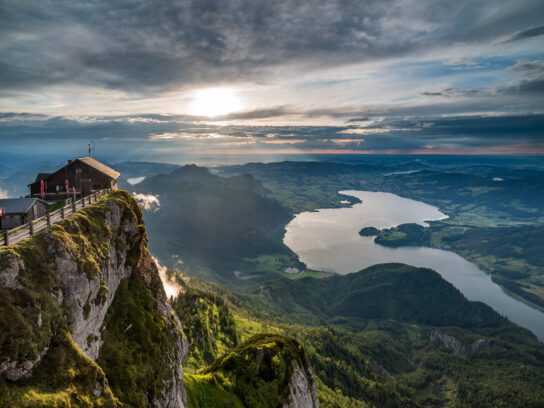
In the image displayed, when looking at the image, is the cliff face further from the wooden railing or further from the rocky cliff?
the wooden railing

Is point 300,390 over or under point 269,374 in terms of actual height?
under

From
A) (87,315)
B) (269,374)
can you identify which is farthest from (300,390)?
(87,315)

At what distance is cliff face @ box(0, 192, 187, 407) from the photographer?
71.8ft

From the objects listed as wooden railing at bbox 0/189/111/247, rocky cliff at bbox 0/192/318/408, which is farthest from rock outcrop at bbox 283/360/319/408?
wooden railing at bbox 0/189/111/247

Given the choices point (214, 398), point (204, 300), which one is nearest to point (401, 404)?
point (204, 300)

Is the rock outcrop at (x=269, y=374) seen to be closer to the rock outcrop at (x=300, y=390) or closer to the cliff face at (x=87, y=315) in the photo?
the rock outcrop at (x=300, y=390)

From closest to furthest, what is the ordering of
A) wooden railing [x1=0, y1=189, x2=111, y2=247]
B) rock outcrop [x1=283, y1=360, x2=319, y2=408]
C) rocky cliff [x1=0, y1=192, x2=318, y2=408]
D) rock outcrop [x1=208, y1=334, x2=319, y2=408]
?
rocky cliff [x1=0, y1=192, x2=318, y2=408] < wooden railing [x1=0, y1=189, x2=111, y2=247] < rock outcrop [x1=208, y1=334, x2=319, y2=408] < rock outcrop [x1=283, y1=360, x2=319, y2=408]

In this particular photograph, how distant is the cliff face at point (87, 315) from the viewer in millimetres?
21875

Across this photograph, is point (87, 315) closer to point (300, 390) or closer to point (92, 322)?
point (92, 322)

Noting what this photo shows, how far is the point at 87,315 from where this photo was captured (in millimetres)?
30391

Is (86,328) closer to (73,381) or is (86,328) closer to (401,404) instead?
(73,381)

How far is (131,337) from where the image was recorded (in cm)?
3662

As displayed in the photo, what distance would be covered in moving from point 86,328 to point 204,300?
6572 inches

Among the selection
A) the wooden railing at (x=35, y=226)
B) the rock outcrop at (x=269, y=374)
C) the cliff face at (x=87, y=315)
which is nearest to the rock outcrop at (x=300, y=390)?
the rock outcrop at (x=269, y=374)
